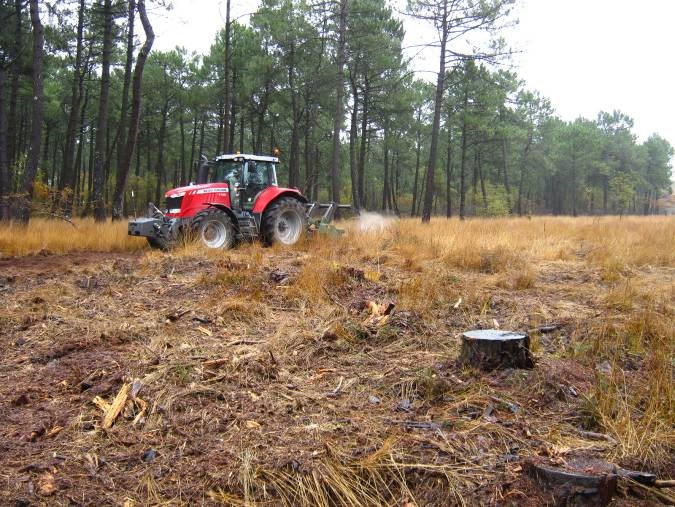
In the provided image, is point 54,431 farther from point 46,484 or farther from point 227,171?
point 227,171

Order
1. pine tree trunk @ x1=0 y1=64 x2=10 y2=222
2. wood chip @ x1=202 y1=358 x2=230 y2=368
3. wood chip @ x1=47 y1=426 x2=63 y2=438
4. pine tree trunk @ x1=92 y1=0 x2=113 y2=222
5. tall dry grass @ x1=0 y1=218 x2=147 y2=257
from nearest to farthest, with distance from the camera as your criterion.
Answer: wood chip @ x1=47 y1=426 x2=63 y2=438, wood chip @ x1=202 y1=358 x2=230 y2=368, tall dry grass @ x1=0 y1=218 x2=147 y2=257, pine tree trunk @ x1=0 y1=64 x2=10 y2=222, pine tree trunk @ x1=92 y1=0 x2=113 y2=222

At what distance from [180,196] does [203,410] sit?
7.95m

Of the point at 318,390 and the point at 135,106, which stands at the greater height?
the point at 135,106

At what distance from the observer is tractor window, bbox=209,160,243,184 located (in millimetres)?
10789

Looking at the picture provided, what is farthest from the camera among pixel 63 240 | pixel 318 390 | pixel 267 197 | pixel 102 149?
pixel 102 149

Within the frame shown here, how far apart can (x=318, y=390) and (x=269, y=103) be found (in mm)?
26292

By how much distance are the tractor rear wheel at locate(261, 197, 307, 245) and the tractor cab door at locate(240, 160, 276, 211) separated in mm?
436

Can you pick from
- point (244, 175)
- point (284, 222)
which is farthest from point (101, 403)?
point (284, 222)

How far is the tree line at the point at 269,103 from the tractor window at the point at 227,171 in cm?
267

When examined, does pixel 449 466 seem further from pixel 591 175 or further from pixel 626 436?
pixel 591 175

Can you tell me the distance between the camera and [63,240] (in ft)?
35.6

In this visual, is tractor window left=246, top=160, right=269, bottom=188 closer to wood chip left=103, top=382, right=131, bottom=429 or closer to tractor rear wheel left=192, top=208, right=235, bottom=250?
tractor rear wheel left=192, top=208, right=235, bottom=250

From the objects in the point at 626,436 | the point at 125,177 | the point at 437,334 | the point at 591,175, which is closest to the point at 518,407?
the point at 626,436

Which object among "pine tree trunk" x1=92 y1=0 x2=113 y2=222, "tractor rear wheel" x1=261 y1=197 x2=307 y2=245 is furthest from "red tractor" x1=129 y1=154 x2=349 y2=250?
"pine tree trunk" x1=92 y1=0 x2=113 y2=222
